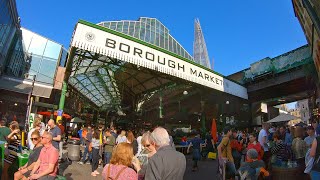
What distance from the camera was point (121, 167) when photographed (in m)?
3.36

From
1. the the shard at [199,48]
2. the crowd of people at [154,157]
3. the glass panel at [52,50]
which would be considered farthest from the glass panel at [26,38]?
the the shard at [199,48]

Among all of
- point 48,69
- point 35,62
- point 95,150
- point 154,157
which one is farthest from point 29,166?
point 35,62

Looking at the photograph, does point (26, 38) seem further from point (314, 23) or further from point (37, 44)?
point (314, 23)

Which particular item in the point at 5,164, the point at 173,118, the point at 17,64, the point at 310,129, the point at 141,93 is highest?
the point at 17,64

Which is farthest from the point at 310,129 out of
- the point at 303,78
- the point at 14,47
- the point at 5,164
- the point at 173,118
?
the point at 14,47

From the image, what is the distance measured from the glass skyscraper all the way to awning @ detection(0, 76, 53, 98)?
856 inches

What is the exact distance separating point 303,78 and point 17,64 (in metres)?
23.5

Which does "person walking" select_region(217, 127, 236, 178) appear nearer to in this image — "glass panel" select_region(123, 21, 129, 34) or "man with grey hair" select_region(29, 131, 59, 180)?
"man with grey hair" select_region(29, 131, 59, 180)

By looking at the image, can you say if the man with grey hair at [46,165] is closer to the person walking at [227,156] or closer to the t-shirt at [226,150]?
the person walking at [227,156]

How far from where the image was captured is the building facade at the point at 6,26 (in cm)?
1781

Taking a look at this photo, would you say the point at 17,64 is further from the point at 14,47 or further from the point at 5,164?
the point at 5,164

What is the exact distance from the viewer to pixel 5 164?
20.6 ft

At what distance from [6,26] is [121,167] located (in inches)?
778

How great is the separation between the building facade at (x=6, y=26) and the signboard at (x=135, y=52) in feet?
29.7
